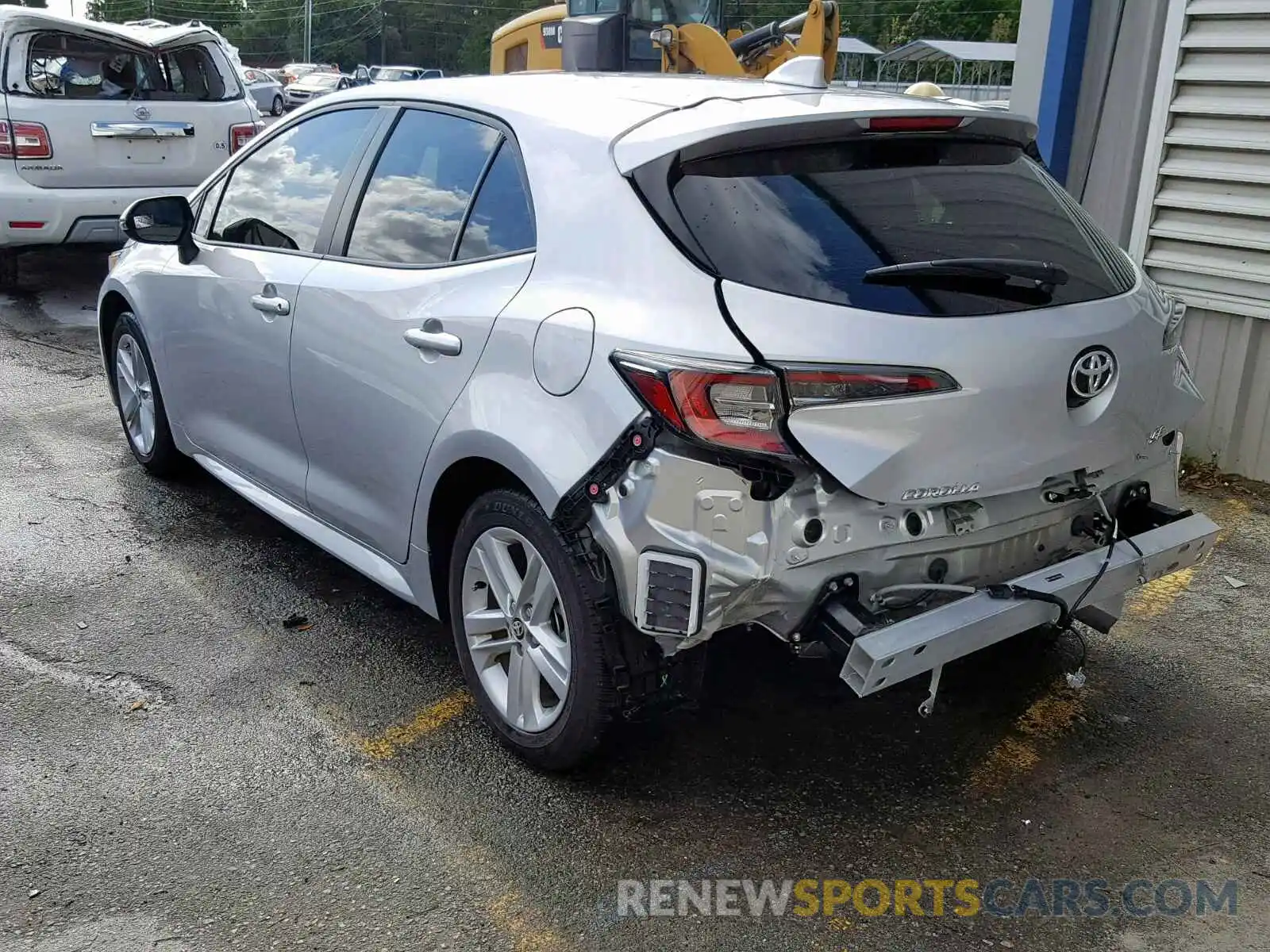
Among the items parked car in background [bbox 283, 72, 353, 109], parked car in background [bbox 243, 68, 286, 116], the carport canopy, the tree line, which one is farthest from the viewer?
the tree line

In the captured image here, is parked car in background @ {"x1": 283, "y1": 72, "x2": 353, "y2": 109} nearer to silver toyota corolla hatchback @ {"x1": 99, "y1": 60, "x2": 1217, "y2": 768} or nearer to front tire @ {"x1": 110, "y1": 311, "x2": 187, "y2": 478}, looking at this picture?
front tire @ {"x1": 110, "y1": 311, "x2": 187, "y2": 478}

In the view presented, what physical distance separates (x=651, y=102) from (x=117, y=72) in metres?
7.36

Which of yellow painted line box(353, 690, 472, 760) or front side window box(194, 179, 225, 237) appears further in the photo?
front side window box(194, 179, 225, 237)

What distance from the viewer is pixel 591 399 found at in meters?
2.85

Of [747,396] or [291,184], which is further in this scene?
[291,184]

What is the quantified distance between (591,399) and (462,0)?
100m

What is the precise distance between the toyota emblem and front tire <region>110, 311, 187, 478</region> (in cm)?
377

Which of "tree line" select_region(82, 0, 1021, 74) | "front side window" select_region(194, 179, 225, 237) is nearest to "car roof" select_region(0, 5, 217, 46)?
"front side window" select_region(194, 179, 225, 237)

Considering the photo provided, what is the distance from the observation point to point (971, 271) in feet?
9.37

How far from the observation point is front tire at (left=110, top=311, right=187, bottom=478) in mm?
5285

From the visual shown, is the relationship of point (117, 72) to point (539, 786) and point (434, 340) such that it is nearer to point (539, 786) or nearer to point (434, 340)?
point (434, 340)

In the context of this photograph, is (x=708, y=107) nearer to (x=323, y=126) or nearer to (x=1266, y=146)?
(x=323, y=126)

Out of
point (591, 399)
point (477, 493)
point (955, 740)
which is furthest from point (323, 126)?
point (955, 740)

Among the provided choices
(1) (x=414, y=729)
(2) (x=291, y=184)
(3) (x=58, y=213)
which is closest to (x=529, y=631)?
(1) (x=414, y=729)
